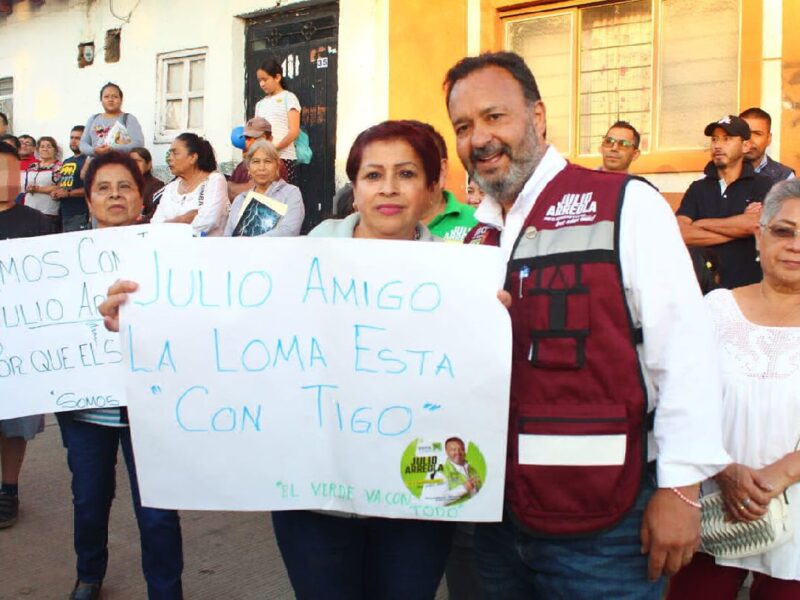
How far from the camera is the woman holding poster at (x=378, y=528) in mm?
2145

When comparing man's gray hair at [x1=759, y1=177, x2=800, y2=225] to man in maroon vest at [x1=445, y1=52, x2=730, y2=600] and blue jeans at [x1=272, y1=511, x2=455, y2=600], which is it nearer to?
man in maroon vest at [x1=445, y1=52, x2=730, y2=600]

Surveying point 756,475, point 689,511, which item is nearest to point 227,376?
point 689,511

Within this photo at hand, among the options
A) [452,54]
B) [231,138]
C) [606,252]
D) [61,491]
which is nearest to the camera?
[606,252]

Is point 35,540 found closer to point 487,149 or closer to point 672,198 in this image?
point 487,149

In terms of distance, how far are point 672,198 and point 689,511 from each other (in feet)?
17.6

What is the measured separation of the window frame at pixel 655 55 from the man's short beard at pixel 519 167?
203 inches

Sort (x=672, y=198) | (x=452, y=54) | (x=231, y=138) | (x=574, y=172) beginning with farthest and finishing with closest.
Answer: (x=231, y=138) → (x=452, y=54) → (x=672, y=198) → (x=574, y=172)

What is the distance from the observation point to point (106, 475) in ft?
10.7

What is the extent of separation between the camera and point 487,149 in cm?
209

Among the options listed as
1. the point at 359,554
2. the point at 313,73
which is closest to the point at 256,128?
the point at 313,73

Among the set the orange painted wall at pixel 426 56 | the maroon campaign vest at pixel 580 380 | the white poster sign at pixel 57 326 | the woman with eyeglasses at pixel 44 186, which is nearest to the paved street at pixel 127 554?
the white poster sign at pixel 57 326

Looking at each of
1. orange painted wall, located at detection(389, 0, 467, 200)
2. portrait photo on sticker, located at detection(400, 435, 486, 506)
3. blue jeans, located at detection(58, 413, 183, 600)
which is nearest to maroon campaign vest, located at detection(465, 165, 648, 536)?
portrait photo on sticker, located at detection(400, 435, 486, 506)

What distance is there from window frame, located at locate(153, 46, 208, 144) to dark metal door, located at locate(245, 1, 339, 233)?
1225 millimetres

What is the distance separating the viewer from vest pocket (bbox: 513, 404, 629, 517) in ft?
5.97
